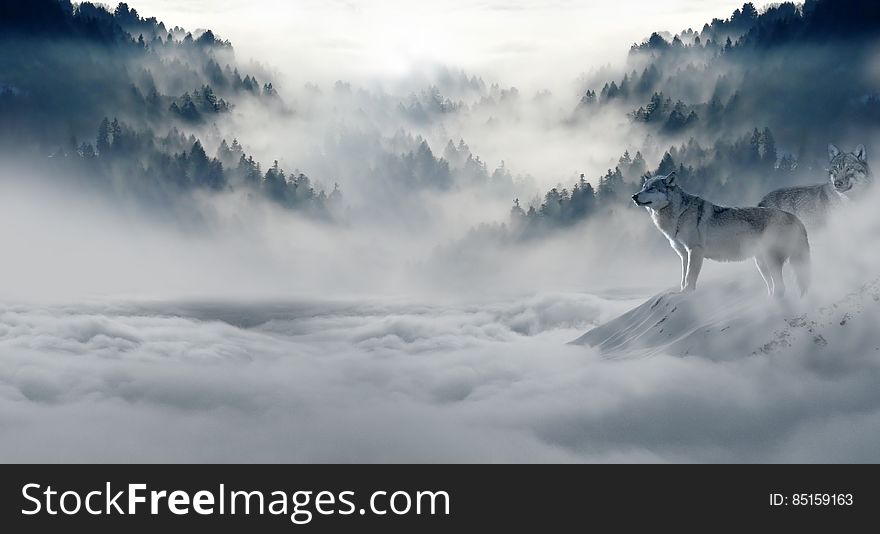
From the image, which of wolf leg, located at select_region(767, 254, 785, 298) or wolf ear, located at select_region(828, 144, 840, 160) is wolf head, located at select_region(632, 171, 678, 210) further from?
wolf ear, located at select_region(828, 144, 840, 160)

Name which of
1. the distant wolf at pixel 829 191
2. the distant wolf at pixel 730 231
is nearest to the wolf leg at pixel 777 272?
the distant wolf at pixel 730 231

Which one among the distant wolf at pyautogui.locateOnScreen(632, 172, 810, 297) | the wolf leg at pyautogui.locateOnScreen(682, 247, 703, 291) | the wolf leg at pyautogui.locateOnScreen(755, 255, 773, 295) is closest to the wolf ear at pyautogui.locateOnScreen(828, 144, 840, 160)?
the distant wolf at pyautogui.locateOnScreen(632, 172, 810, 297)

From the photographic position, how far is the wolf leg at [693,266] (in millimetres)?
22234

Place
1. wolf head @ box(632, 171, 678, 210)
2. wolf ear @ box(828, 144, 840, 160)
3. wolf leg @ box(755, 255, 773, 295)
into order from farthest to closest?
1. wolf ear @ box(828, 144, 840, 160)
2. wolf leg @ box(755, 255, 773, 295)
3. wolf head @ box(632, 171, 678, 210)

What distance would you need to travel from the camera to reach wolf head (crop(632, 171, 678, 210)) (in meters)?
22.0

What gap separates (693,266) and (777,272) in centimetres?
201

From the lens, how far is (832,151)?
24812 millimetres

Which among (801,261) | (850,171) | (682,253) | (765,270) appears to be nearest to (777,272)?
(765,270)

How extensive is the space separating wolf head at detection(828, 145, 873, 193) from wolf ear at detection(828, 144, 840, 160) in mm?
191

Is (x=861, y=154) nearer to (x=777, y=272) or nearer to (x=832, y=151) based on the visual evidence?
(x=832, y=151)

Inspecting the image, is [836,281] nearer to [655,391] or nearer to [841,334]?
[841,334]

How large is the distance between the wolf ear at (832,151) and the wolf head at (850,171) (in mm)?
191

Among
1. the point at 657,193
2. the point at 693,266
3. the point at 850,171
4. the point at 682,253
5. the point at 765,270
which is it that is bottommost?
the point at 765,270

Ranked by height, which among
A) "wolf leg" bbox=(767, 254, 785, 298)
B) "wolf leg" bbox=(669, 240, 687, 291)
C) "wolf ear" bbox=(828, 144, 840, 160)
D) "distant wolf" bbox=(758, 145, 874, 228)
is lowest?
"wolf leg" bbox=(767, 254, 785, 298)
